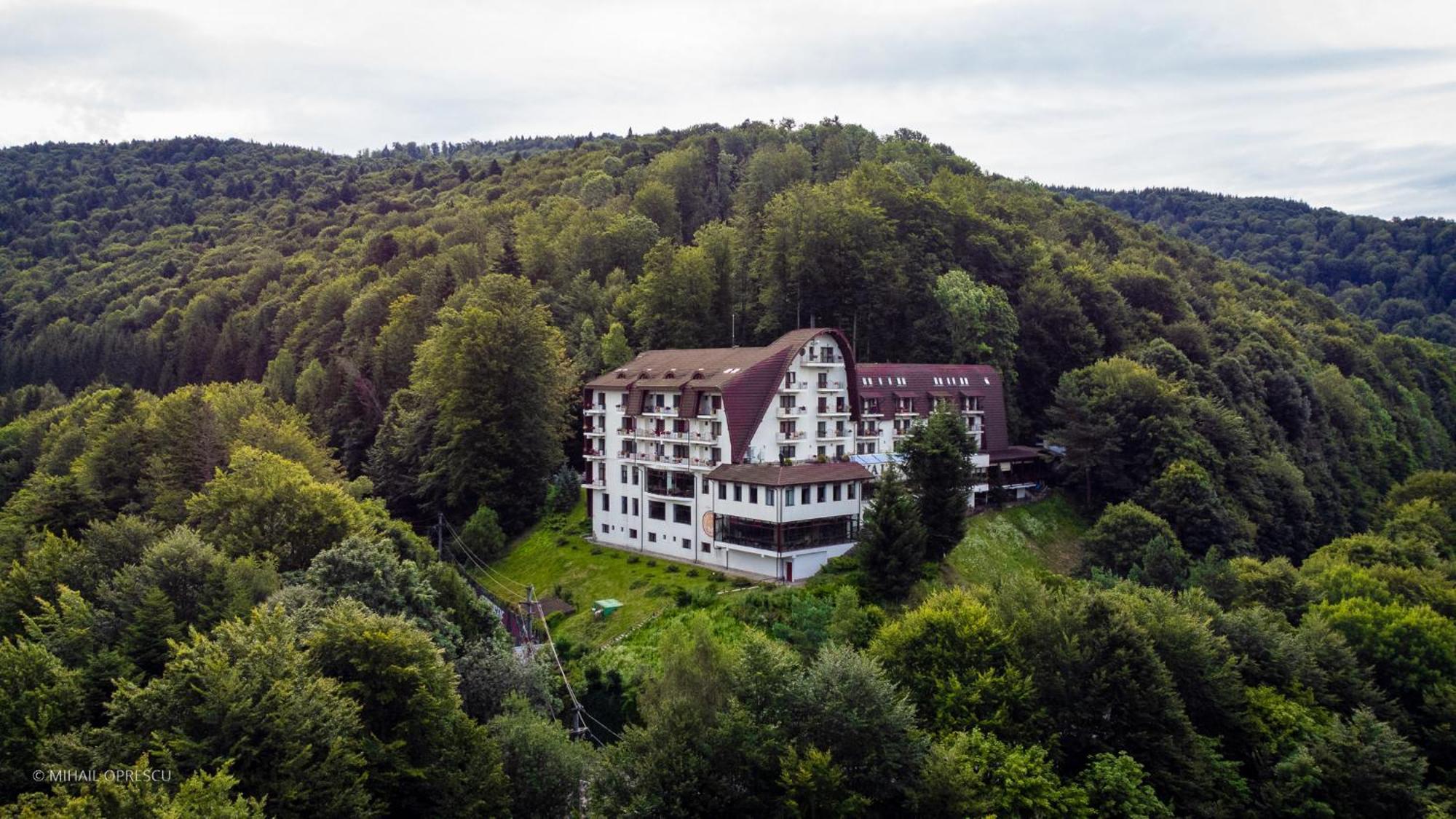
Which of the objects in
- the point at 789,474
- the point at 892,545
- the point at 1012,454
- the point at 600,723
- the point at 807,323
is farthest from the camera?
the point at 807,323

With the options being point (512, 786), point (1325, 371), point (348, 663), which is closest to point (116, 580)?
point (348, 663)

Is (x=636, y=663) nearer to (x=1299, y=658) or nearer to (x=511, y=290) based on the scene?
(x=1299, y=658)

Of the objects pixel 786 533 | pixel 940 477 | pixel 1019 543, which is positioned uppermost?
pixel 940 477

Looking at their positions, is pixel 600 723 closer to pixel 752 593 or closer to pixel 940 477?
pixel 752 593

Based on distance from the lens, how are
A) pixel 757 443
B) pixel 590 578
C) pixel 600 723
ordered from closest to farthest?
pixel 600 723 < pixel 757 443 < pixel 590 578

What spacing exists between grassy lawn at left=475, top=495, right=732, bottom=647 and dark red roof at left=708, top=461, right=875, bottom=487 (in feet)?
20.9

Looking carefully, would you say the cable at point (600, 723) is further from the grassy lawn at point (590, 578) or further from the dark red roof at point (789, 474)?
the dark red roof at point (789, 474)

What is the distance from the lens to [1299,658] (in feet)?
153

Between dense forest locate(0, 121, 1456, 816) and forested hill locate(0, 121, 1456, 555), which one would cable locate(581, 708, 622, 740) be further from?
forested hill locate(0, 121, 1456, 555)

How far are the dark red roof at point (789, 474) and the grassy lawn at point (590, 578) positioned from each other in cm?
637

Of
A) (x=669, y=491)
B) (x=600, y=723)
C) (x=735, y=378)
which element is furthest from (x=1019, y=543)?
(x=600, y=723)

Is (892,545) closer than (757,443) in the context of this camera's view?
Yes

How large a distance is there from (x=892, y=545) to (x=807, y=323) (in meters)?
34.8

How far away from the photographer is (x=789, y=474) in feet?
195
